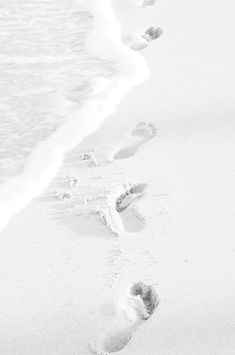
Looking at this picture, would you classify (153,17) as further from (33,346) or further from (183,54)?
(33,346)

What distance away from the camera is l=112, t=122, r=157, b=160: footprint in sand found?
2578 mm

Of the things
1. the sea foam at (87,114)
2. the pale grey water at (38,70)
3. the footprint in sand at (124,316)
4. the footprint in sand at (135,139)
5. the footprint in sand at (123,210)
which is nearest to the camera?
the footprint in sand at (124,316)

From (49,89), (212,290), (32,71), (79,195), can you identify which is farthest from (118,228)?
(32,71)

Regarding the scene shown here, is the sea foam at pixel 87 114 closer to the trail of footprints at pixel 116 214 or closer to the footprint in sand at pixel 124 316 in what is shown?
the trail of footprints at pixel 116 214

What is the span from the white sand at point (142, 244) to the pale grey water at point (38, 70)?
0.30m

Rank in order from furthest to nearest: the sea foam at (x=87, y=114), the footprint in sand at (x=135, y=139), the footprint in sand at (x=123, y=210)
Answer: the footprint in sand at (x=135, y=139), the sea foam at (x=87, y=114), the footprint in sand at (x=123, y=210)

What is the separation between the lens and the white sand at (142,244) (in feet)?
Answer: 5.36

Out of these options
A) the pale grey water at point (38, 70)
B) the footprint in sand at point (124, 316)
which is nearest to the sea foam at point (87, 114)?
the pale grey water at point (38, 70)

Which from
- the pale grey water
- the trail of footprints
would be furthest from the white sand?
the pale grey water

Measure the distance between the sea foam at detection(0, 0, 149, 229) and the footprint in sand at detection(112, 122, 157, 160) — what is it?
0.71ft

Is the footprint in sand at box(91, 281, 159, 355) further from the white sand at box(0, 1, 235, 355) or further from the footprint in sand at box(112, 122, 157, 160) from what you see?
the footprint in sand at box(112, 122, 157, 160)

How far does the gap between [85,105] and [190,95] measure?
0.52 m

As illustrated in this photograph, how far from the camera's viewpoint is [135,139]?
2674 millimetres

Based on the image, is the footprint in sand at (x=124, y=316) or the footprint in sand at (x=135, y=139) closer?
the footprint in sand at (x=124, y=316)
